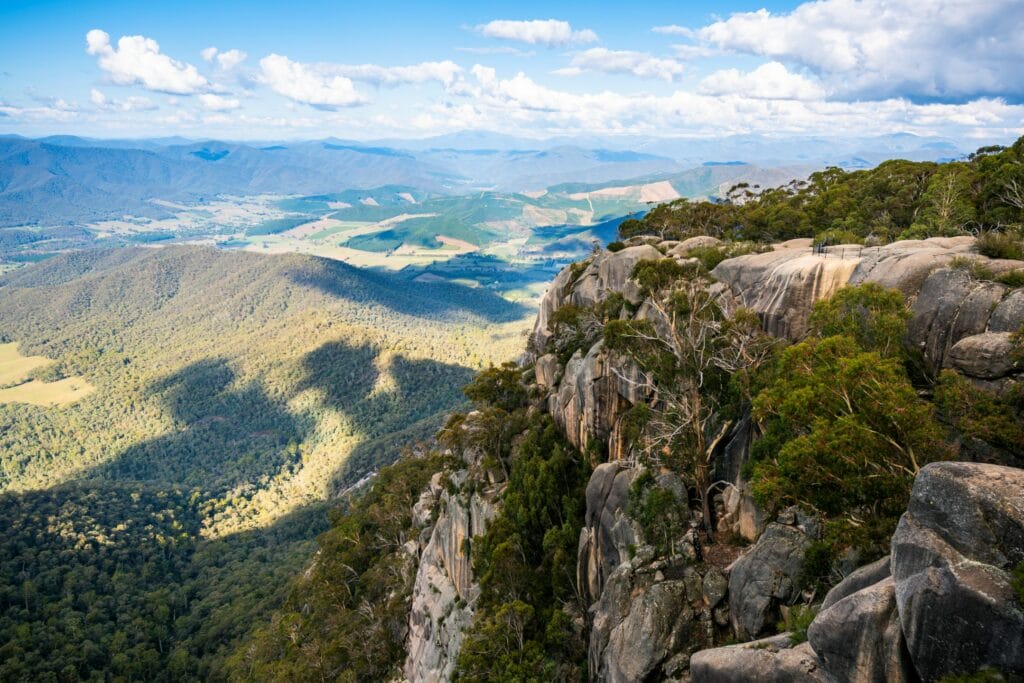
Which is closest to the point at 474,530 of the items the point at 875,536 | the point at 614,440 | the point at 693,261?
the point at 614,440

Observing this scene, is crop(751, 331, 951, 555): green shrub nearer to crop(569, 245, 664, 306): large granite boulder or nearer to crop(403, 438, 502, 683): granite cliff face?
crop(569, 245, 664, 306): large granite boulder

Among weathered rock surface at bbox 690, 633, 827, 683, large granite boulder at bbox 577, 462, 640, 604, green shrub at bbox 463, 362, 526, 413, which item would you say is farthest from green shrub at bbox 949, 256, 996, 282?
green shrub at bbox 463, 362, 526, 413

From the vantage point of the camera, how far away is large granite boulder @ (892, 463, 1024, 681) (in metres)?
11.1

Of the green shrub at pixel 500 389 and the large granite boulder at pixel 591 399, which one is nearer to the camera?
the large granite boulder at pixel 591 399

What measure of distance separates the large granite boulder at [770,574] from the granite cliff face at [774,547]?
0.06m

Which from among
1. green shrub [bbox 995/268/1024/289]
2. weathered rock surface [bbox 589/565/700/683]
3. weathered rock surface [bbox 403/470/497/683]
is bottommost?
weathered rock surface [bbox 403/470/497/683]

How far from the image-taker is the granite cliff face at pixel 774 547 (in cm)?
1202

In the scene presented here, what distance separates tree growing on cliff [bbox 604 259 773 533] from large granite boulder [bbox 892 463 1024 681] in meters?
12.8

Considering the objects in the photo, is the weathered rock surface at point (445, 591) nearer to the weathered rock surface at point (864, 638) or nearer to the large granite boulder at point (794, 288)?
the large granite boulder at point (794, 288)

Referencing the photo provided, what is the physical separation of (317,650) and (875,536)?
48.7 meters

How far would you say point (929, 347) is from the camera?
22.2m

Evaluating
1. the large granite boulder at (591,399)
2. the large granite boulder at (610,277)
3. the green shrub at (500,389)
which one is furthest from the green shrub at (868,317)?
the green shrub at (500,389)

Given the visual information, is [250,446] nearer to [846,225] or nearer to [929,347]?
[846,225]

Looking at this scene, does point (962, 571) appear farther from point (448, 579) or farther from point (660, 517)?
point (448, 579)
